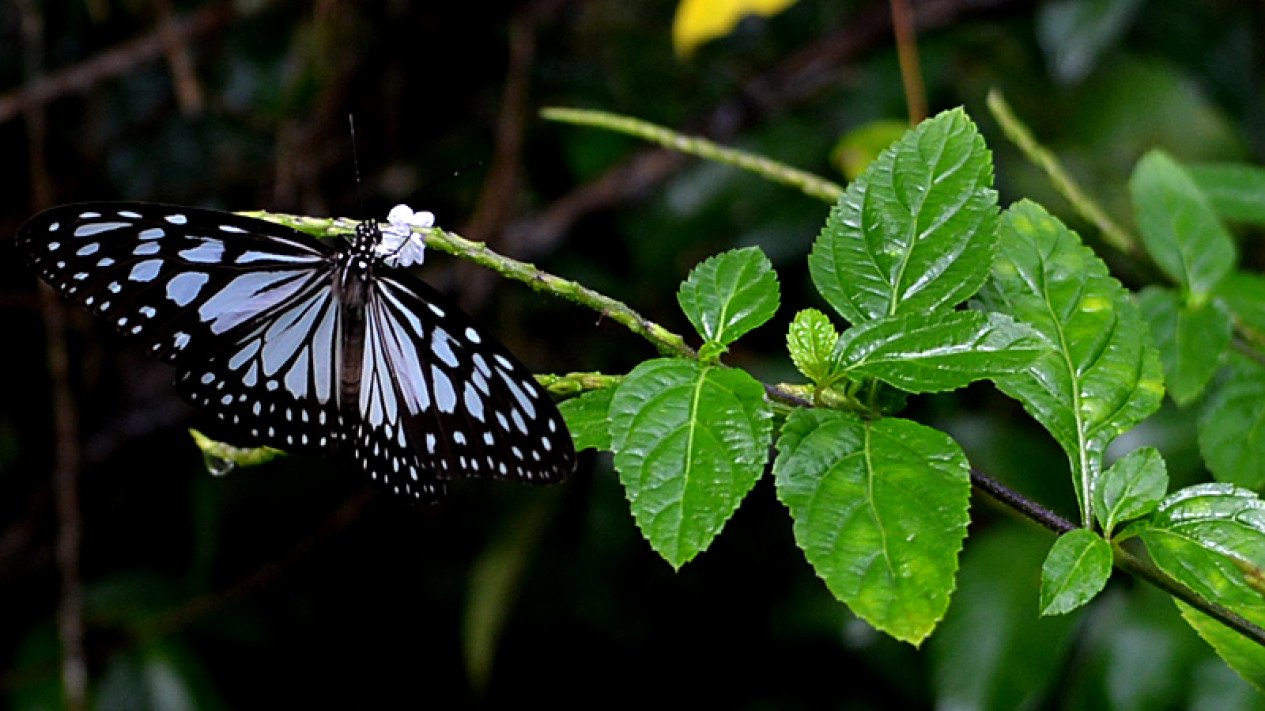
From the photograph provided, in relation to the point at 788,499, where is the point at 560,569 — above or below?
below

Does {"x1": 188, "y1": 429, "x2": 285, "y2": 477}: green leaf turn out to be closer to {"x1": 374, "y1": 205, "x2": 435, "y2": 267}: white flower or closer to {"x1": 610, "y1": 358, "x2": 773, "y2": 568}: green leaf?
{"x1": 374, "y1": 205, "x2": 435, "y2": 267}: white flower

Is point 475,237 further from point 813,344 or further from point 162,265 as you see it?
point 813,344

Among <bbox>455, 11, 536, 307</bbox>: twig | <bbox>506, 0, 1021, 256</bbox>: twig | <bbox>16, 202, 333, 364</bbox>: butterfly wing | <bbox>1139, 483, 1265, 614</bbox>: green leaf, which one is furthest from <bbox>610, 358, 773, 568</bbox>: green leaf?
<bbox>506, 0, 1021, 256</bbox>: twig

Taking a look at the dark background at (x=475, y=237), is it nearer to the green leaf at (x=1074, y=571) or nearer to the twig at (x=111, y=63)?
the twig at (x=111, y=63)

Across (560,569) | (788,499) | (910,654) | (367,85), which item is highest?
(367,85)

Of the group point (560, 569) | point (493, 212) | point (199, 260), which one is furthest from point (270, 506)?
point (199, 260)

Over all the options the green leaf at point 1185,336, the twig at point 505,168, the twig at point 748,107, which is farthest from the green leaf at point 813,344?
the twig at point 748,107

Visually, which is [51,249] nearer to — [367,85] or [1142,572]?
[1142,572]
